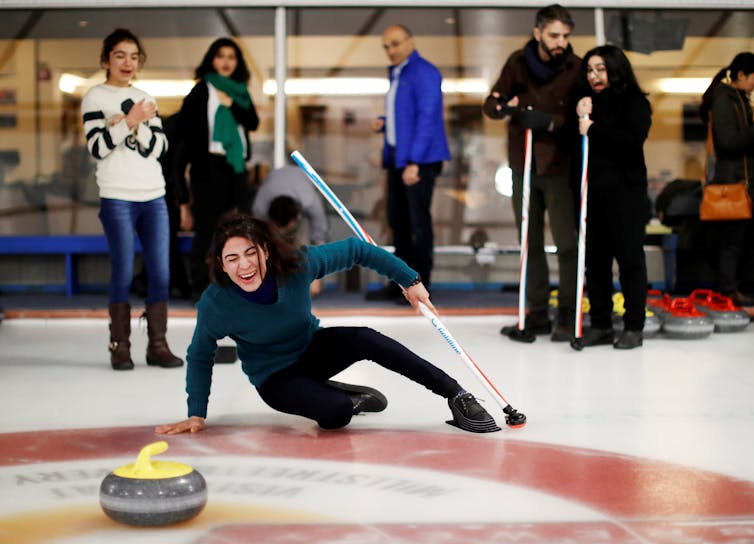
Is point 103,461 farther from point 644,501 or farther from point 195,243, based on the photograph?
point 195,243

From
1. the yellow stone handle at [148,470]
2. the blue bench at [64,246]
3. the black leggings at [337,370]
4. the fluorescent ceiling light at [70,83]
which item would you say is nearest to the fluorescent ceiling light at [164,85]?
the fluorescent ceiling light at [70,83]

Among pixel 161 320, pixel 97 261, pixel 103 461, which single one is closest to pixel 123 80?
pixel 161 320

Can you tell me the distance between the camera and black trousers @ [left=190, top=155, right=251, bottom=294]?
20.0 feet

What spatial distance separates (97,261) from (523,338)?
3.64m

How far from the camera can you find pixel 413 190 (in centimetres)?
599

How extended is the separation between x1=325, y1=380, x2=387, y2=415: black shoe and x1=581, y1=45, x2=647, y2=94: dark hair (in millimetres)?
2037

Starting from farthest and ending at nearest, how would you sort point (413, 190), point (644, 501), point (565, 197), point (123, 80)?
point (413, 190) → point (565, 197) → point (123, 80) → point (644, 501)

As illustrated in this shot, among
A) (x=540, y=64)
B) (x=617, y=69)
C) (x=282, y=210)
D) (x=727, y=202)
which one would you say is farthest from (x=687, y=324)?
(x=282, y=210)

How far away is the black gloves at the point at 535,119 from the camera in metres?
4.93

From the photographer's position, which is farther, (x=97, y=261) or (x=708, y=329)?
(x=97, y=261)

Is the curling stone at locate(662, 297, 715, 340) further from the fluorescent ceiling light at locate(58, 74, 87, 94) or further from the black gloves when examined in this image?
the fluorescent ceiling light at locate(58, 74, 87, 94)

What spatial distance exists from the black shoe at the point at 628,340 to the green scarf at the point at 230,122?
244 centimetres

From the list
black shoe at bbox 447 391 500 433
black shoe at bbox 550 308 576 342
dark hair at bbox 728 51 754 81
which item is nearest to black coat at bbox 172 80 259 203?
black shoe at bbox 550 308 576 342

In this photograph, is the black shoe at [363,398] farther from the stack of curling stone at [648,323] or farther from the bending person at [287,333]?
the stack of curling stone at [648,323]
